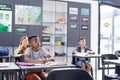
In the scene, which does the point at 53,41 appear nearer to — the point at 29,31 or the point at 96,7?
the point at 29,31

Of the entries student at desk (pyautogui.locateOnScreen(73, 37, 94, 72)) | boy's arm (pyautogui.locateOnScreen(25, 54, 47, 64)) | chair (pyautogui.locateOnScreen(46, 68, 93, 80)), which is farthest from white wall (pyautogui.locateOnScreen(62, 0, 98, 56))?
chair (pyautogui.locateOnScreen(46, 68, 93, 80))

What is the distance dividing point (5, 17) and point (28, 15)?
0.74 m

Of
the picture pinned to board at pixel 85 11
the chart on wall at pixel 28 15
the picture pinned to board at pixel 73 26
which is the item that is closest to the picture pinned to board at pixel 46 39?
the chart on wall at pixel 28 15

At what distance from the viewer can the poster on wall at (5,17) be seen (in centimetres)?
655

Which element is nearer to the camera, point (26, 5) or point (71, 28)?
point (26, 5)

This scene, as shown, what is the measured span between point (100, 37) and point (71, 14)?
1581mm

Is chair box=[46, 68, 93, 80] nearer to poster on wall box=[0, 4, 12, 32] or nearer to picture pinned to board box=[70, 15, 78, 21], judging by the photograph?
poster on wall box=[0, 4, 12, 32]

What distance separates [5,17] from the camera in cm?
658

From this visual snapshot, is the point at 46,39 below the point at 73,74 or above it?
above

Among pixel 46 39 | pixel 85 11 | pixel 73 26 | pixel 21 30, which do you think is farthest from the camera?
Answer: pixel 85 11

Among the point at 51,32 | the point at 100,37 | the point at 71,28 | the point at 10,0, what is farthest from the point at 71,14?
the point at 10,0

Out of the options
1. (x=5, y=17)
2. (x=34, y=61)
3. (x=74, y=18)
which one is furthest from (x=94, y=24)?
(x=34, y=61)

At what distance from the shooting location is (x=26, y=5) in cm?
685

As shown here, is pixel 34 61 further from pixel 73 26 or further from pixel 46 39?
pixel 73 26
